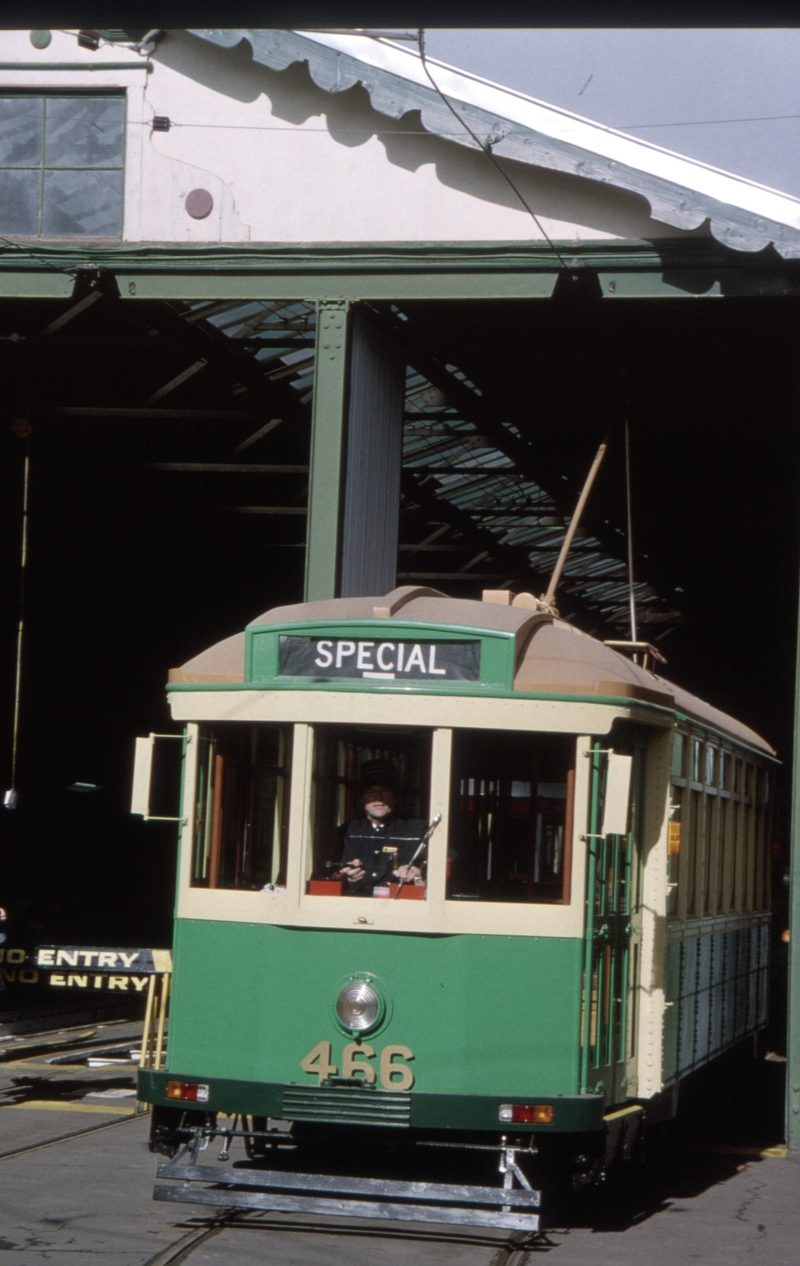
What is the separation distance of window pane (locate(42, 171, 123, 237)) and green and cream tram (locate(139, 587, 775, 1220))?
6072 mm

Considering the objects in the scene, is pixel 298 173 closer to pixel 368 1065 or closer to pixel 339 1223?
pixel 368 1065

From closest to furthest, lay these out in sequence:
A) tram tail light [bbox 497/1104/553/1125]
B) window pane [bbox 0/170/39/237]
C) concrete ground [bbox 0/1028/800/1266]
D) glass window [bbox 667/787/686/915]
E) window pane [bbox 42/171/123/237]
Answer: concrete ground [bbox 0/1028/800/1266] < tram tail light [bbox 497/1104/553/1125] < glass window [bbox 667/787/686/915] < window pane [bbox 42/171/123/237] < window pane [bbox 0/170/39/237]

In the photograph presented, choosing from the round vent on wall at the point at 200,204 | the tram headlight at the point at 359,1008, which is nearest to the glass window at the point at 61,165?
the round vent on wall at the point at 200,204

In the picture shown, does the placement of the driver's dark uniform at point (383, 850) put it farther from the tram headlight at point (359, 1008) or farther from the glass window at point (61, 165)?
the glass window at point (61, 165)

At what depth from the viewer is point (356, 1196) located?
274 inches

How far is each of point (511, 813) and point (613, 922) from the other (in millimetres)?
729

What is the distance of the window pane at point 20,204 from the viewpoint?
522 inches

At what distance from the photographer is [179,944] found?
7.71 m

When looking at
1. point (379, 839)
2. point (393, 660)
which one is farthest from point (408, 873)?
point (393, 660)

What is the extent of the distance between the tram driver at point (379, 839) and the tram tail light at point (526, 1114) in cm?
108

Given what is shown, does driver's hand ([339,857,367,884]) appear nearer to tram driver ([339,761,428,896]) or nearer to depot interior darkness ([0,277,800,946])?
tram driver ([339,761,428,896])

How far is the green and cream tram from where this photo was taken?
7195 mm

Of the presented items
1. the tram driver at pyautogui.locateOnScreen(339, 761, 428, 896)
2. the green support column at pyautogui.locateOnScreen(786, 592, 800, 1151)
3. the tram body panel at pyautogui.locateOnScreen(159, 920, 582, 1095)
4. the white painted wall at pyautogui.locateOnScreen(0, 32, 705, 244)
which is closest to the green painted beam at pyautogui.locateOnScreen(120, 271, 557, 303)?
the white painted wall at pyautogui.locateOnScreen(0, 32, 705, 244)

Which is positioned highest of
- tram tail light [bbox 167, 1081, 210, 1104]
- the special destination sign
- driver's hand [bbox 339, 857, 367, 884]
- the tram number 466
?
the special destination sign
